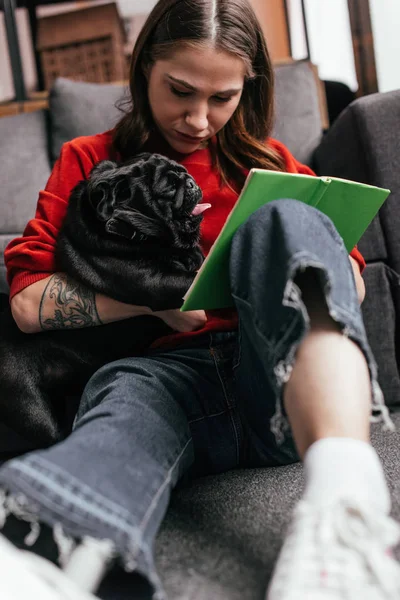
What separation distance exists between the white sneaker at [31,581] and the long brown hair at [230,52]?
883 millimetres

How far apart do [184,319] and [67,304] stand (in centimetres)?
23

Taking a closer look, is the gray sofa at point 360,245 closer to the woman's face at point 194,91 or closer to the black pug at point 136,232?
the black pug at point 136,232

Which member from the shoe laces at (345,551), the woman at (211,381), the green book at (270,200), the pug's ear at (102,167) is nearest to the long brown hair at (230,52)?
the woman at (211,381)

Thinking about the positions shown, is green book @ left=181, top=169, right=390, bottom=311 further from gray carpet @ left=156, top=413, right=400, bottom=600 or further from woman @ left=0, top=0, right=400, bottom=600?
gray carpet @ left=156, top=413, right=400, bottom=600

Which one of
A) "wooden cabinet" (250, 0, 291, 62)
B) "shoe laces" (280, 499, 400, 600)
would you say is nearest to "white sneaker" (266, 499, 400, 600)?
"shoe laces" (280, 499, 400, 600)

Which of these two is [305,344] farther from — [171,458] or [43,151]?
[43,151]

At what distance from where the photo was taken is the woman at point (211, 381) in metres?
0.61

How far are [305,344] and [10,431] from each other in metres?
0.93

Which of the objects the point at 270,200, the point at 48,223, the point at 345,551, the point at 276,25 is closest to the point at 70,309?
the point at 48,223

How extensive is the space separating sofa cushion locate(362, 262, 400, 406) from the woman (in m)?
0.33

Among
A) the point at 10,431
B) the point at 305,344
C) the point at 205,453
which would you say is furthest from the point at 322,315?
the point at 10,431

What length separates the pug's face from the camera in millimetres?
1060

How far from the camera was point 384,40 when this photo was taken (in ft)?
8.99

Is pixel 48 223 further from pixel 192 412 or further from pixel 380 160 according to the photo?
pixel 380 160
